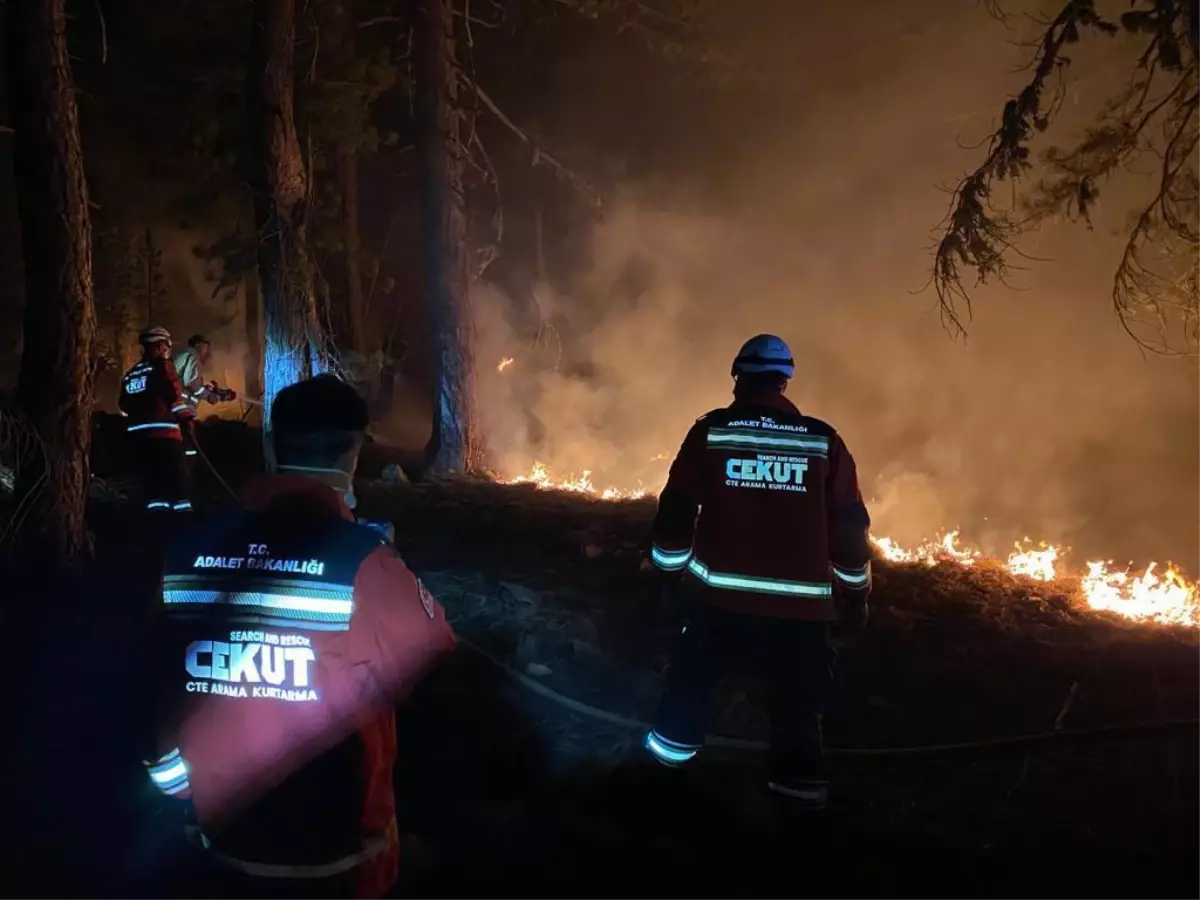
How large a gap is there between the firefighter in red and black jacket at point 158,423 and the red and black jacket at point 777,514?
19.8ft

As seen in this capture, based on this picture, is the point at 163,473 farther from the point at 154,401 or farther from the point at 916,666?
the point at 916,666

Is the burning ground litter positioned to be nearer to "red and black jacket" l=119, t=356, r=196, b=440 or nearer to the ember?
the ember

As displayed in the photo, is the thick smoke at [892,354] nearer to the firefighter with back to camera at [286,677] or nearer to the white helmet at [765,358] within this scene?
the white helmet at [765,358]

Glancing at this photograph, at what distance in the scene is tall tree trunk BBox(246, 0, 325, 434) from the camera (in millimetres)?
8289

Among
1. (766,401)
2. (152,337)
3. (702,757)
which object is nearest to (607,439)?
(152,337)

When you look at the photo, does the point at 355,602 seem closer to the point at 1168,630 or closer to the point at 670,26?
the point at 1168,630

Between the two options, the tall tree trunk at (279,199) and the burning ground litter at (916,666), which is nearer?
the burning ground litter at (916,666)

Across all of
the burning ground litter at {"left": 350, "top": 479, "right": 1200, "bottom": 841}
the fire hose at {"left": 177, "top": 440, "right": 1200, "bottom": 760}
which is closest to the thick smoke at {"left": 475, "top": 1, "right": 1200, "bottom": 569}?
the burning ground litter at {"left": 350, "top": 479, "right": 1200, "bottom": 841}

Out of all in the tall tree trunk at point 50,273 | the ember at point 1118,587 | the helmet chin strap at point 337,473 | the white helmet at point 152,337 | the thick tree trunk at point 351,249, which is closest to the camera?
the helmet chin strap at point 337,473

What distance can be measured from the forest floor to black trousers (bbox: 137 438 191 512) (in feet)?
4.06

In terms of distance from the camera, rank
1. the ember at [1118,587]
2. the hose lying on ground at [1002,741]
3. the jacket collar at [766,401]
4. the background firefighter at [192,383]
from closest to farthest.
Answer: the jacket collar at [766,401], the hose lying on ground at [1002,741], the ember at [1118,587], the background firefighter at [192,383]

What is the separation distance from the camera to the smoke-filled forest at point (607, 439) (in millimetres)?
3668

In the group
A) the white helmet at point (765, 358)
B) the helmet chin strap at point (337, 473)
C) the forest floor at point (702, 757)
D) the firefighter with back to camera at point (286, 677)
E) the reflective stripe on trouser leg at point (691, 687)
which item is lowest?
the forest floor at point (702, 757)

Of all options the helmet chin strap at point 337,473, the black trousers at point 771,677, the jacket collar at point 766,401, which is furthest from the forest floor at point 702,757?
the helmet chin strap at point 337,473
